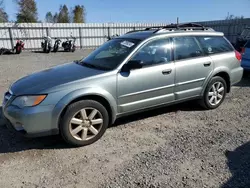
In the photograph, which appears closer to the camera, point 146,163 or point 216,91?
point 146,163

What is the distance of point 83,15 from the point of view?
62.7 m

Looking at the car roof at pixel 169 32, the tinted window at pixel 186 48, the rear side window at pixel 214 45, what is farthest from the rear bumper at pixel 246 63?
the tinted window at pixel 186 48

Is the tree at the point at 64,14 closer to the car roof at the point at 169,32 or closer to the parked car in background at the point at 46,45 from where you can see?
the parked car in background at the point at 46,45

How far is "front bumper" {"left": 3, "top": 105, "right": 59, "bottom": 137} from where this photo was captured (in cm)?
313

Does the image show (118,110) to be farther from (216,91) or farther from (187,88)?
(216,91)

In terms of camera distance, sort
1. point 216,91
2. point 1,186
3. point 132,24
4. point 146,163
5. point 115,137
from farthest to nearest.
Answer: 1. point 132,24
2. point 216,91
3. point 115,137
4. point 146,163
5. point 1,186

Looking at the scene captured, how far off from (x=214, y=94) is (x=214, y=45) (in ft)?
3.37

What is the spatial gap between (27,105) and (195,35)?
11.0 ft

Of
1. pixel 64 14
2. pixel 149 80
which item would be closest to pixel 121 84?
pixel 149 80

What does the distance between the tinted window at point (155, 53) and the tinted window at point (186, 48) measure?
0.18 meters

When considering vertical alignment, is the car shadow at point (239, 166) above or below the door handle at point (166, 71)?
below

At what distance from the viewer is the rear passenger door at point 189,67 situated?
4301 millimetres

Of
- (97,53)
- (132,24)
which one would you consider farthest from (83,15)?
(97,53)

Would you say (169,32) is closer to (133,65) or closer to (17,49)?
(133,65)
